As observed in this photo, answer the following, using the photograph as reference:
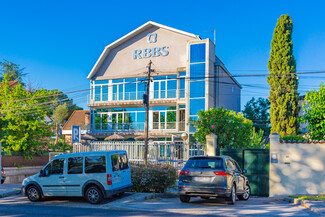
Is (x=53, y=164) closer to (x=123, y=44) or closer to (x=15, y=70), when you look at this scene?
(x=123, y=44)

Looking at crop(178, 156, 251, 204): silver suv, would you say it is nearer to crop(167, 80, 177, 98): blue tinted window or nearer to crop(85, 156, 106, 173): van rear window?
crop(85, 156, 106, 173): van rear window

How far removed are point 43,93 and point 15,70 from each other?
3152 centimetres

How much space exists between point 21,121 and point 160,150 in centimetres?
1393

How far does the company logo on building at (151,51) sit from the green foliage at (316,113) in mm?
21493

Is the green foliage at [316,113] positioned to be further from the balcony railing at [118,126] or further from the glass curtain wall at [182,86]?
the balcony railing at [118,126]

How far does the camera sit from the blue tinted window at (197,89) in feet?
108

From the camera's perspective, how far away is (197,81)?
109 feet

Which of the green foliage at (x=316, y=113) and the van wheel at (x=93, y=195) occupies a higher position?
the green foliage at (x=316, y=113)

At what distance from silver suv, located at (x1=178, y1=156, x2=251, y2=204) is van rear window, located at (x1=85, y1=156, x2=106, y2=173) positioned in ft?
8.63

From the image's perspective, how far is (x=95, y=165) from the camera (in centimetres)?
1134

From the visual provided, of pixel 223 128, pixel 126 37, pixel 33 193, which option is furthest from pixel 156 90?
pixel 33 193

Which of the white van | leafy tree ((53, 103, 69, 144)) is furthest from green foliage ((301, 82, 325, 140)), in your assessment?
leafy tree ((53, 103, 69, 144))

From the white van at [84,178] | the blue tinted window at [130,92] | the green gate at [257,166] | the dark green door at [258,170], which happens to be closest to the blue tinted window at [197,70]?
the blue tinted window at [130,92]

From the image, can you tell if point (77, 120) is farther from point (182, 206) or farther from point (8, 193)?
point (182, 206)
